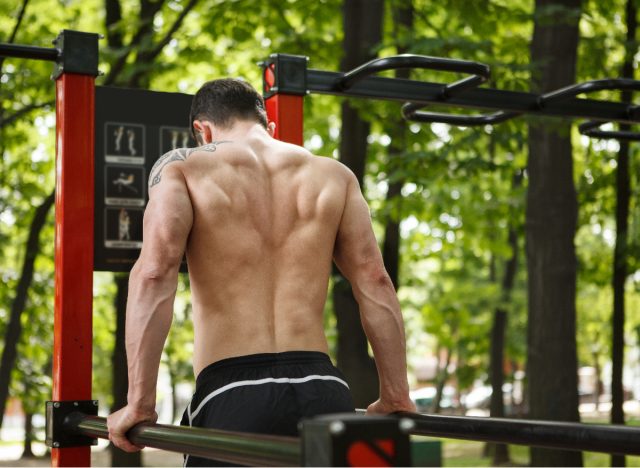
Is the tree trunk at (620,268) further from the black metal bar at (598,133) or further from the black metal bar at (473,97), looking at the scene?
the black metal bar at (473,97)

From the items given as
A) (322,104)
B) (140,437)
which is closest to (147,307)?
(140,437)

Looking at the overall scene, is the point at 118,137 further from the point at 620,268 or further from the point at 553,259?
the point at 620,268

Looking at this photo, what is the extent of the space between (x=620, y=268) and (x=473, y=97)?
624cm

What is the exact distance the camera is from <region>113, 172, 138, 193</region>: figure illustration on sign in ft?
15.6

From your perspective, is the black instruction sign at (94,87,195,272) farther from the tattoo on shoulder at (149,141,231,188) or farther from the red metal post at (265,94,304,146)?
the tattoo on shoulder at (149,141,231,188)

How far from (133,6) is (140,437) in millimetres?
11715

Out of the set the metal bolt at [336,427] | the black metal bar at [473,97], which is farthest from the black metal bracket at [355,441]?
the black metal bar at [473,97]

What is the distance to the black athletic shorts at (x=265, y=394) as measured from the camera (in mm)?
3102

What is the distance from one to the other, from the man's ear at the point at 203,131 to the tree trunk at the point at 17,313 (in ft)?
26.2

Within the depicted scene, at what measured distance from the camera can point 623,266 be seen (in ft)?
36.3

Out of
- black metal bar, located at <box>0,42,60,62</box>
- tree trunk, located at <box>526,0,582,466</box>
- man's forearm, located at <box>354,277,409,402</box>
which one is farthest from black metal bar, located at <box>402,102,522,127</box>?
tree trunk, located at <box>526,0,582,466</box>

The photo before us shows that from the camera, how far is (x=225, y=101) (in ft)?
11.4

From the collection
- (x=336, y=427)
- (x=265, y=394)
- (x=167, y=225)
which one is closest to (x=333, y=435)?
(x=336, y=427)

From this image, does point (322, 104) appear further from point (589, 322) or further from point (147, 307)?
point (589, 322)
